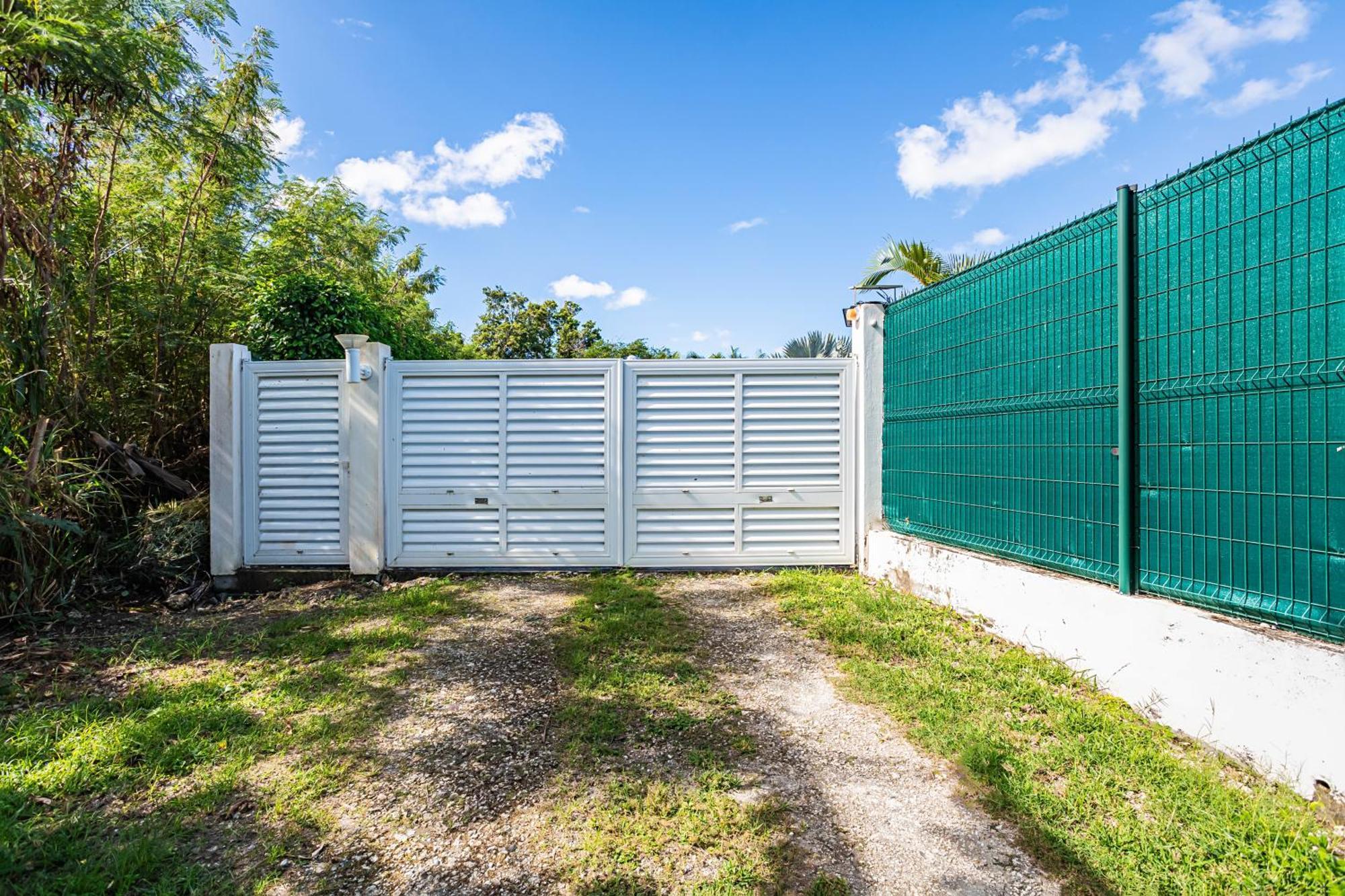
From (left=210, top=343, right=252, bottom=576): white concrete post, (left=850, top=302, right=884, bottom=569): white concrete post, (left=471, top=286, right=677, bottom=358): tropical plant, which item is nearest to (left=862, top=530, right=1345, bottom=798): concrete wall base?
(left=850, top=302, right=884, bottom=569): white concrete post

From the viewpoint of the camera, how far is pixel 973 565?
3738 mm

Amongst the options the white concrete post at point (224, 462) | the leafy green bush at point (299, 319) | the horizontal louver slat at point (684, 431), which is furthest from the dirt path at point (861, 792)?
the leafy green bush at point (299, 319)

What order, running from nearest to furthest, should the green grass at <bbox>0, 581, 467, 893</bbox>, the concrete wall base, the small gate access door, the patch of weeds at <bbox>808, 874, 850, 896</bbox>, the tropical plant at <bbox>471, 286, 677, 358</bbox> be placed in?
the patch of weeds at <bbox>808, 874, 850, 896</bbox>
the green grass at <bbox>0, 581, 467, 893</bbox>
the concrete wall base
the small gate access door
the tropical plant at <bbox>471, 286, 677, 358</bbox>

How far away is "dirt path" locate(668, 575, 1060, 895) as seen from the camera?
64.4 inches

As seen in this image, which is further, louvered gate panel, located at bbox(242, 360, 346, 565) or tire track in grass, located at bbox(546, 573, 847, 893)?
louvered gate panel, located at bbox(242, 360, 346, 565)

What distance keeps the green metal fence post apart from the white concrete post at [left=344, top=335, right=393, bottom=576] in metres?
5.01

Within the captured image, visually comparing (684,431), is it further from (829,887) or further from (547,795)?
(829,887)

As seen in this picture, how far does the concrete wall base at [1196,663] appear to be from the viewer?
6.27 feet

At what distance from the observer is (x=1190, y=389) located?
2438mm

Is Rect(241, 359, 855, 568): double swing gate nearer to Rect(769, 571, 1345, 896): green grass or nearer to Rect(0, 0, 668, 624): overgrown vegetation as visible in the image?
Rect(0, 0, 668, 624): overgrown vegetation

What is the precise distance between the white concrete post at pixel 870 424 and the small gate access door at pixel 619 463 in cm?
12

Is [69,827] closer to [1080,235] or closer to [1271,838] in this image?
[1271,838]

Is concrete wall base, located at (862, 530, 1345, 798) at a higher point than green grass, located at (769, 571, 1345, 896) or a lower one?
higher

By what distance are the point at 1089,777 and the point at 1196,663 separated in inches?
29.0
